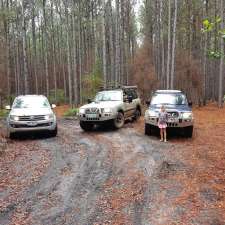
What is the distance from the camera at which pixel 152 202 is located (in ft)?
20.9

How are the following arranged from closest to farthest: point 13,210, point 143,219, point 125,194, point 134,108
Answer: point 143,219
point 13,210
point 125,194
point 134,108

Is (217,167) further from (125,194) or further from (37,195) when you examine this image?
(37,195)

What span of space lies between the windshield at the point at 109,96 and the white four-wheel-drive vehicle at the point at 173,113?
2.14 m

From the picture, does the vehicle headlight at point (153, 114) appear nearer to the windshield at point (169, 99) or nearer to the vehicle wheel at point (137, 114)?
the windshield at point (169, 99)

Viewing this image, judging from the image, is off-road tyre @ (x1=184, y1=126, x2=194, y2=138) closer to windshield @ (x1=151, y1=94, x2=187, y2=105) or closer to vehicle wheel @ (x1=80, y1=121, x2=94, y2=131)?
windshield @ (x1=151, y1=94, x2=187, y2=105)

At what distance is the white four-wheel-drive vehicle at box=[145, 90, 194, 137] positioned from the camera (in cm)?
1295

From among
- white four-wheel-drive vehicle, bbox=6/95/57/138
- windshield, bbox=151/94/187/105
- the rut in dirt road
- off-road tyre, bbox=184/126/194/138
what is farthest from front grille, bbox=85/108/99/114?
off-road tyre, bbox=184/126/194/138

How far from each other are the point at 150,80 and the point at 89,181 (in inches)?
948

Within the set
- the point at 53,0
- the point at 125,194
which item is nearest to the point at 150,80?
the point at 53,0

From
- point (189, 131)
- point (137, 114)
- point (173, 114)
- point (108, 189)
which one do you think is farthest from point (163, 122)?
point (137, 114)

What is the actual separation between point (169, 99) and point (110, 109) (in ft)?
8.57

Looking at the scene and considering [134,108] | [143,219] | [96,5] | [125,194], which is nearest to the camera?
[143,219]

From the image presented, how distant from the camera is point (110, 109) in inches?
594

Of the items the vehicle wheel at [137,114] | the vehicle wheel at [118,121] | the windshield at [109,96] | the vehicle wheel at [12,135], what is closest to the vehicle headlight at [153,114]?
the vehicle wheel at [118,121]
